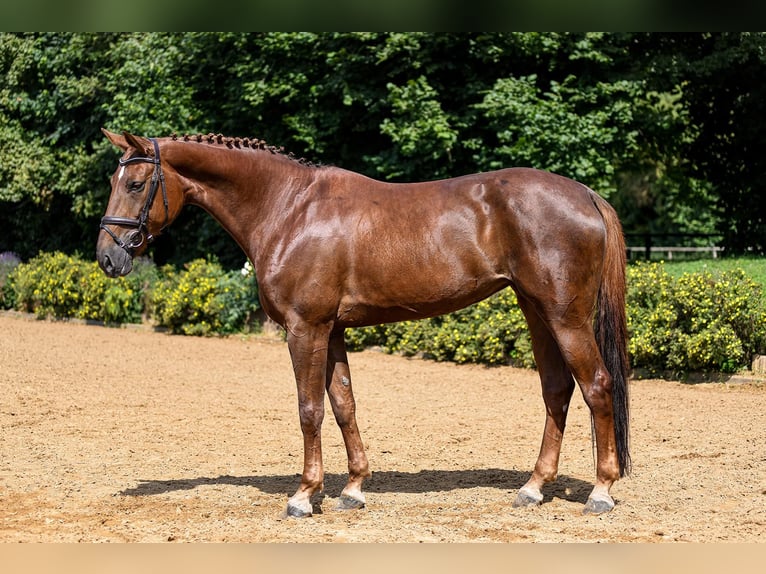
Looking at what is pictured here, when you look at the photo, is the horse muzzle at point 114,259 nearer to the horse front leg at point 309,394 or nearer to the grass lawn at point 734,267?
the horse front leg at point 309,394

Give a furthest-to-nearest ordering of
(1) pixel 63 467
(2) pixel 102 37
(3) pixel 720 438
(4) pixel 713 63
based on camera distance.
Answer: (2) pixel 102 37
(4) pixel 713 63
(3) pixel 720 438
(1) pixel 63 467

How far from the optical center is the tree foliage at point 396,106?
15180 mm

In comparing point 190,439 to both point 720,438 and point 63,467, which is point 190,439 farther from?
point 720,438

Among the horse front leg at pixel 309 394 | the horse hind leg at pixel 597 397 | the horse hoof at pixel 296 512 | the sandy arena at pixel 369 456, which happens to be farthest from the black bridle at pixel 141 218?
the horse hind leg at pixel 597 397

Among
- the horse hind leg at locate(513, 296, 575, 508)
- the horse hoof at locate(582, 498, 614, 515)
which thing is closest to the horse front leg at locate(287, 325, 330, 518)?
the horse hind leg at locate(513, 296, 575, 508)

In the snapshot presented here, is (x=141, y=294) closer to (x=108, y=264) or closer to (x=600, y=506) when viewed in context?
(x=108, y=264)

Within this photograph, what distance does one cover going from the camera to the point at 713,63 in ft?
54.5

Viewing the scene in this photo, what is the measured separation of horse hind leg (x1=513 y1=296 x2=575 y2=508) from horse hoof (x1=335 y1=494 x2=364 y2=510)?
100cm

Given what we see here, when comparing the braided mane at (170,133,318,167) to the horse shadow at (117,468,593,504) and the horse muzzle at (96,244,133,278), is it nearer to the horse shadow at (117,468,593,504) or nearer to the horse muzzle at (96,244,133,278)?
the horse muzzle at (96,244,133,278)

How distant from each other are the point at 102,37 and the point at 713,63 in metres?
13.5

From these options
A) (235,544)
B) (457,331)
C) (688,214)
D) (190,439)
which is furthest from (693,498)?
(688,214)

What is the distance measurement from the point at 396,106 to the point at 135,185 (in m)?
10.2

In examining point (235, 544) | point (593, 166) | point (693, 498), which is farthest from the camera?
point (593, 166)

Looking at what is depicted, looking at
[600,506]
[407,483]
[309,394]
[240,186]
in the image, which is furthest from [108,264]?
[600,506]
